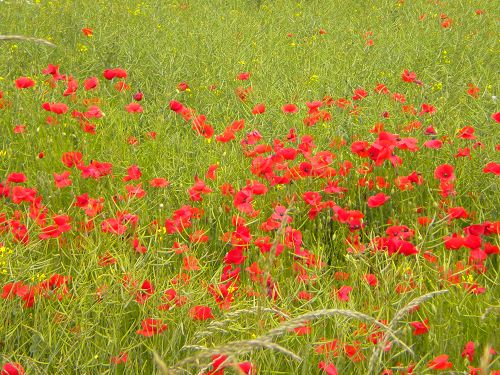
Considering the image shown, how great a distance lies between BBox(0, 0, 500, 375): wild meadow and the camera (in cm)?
171

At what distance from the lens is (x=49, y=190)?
104 inches

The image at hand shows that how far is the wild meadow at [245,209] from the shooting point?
171cm

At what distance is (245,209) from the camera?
226 centimetres

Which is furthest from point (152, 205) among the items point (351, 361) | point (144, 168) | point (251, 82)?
point (251, 82)

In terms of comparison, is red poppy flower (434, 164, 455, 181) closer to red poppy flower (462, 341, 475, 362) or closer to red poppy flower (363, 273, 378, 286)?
red poppy flower (363, 273, 378, 286)

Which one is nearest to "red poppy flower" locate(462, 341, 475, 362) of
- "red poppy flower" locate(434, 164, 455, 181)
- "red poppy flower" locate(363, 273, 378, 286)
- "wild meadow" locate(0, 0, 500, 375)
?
"wild meadow" locate(0, 0, 500, 375)

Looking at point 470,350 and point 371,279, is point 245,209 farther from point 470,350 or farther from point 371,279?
point 470,350

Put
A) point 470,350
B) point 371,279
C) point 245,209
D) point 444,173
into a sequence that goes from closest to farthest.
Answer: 1. point 470,350
2. point 371,279
3. point 245,209
4. point 444,173

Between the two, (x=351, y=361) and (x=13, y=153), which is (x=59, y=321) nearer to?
(x=351, y=361)

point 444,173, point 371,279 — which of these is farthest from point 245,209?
point 444,173

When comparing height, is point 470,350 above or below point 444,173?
above

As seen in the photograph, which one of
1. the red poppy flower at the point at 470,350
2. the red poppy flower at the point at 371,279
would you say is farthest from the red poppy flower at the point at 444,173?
the red poppy flower at the point at 470,350

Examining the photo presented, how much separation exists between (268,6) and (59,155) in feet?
16.0

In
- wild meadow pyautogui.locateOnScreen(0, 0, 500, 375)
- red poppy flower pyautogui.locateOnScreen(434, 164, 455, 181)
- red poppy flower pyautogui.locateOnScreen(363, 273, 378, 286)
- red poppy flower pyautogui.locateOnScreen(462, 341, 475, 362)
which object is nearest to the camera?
red poppy flower pyautogui.locateOnScreen(462, 341, 475, 362)
